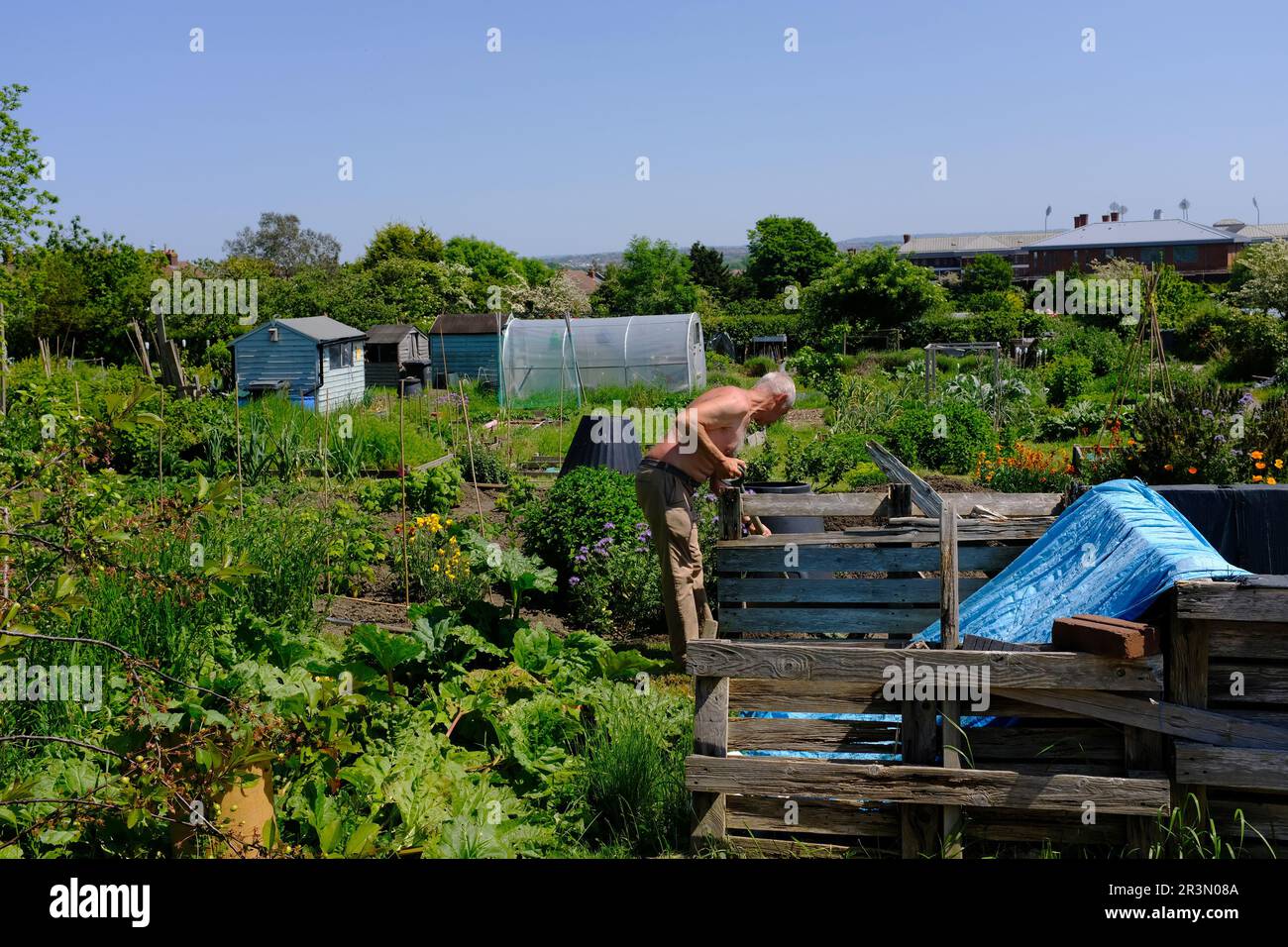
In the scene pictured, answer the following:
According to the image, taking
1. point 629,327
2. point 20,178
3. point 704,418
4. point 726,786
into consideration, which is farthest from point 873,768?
point 629,327

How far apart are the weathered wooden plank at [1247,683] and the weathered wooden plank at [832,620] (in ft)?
5.20

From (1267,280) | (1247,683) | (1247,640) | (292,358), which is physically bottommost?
(1247,683)

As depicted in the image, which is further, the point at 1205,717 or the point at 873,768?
the point at 873,768

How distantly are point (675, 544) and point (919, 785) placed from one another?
291 cm

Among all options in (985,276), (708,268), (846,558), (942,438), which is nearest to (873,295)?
(942,438)

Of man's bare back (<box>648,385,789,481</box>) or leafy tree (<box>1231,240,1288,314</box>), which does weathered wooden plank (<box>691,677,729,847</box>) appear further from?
leafy tree (<box>1231,240,1288,314</box>)

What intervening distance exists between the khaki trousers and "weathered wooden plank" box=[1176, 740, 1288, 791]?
307 centimetres

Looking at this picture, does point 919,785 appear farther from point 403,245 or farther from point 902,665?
point 403,245

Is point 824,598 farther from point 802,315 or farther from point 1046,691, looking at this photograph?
point 802,315

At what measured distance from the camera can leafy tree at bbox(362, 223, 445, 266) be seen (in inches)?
1855

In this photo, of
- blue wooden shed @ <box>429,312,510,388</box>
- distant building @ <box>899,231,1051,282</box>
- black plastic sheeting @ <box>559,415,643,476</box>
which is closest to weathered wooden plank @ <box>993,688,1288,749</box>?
black plastic sheeting @ <box>559,415,643,476</box>

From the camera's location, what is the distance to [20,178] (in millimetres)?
12094

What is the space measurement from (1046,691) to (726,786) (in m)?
1.11

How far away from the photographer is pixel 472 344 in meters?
25.8
